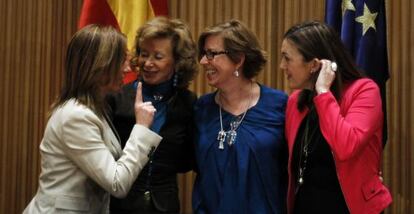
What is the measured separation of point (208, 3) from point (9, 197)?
211cm

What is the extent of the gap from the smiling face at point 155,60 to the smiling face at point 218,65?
0.55ft

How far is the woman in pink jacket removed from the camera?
2035 mm

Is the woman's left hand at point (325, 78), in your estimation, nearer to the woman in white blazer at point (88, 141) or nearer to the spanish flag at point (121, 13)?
the woman in white blazer at point (88, 141)

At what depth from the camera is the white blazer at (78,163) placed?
75.3 inches

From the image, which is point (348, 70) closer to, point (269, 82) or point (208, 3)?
point (269, 82)

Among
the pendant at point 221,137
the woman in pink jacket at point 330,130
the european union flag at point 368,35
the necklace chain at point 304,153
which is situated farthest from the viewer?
the european union flag at point 368,35

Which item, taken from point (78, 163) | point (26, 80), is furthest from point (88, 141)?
point (26, 80)

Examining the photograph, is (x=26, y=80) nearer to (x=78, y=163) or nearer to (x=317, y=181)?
(x=78, y=163)

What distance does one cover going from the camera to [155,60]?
7.76 feet

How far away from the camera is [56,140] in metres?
1.95

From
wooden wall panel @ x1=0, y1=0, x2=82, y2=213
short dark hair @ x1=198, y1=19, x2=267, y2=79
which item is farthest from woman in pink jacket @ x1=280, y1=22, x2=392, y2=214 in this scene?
wooden wall panel @ x1=0, y1=0, x2=82, y2=213

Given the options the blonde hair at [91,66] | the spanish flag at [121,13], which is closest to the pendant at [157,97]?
the blonde hair at [91,66]

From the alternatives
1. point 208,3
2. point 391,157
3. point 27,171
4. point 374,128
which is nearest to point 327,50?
point 374,128

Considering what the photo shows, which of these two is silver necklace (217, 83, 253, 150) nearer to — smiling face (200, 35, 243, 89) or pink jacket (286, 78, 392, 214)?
smiling face (200, 35, 243, 89)
